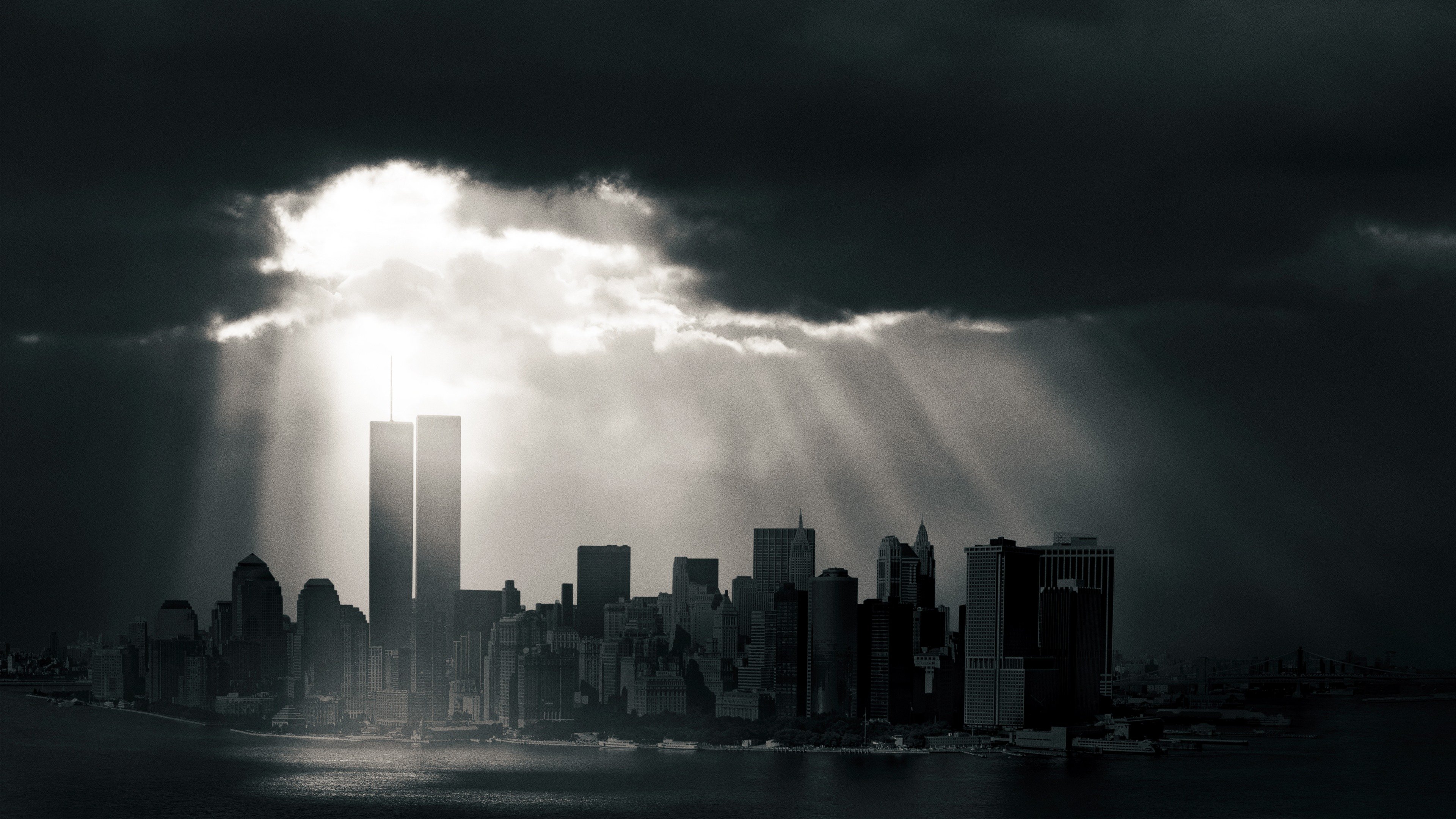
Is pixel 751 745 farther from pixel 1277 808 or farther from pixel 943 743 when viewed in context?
pixel 1277 808

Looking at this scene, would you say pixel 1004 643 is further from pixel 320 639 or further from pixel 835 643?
pixel 320 639

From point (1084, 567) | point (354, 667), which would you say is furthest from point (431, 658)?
point (1084, 567)

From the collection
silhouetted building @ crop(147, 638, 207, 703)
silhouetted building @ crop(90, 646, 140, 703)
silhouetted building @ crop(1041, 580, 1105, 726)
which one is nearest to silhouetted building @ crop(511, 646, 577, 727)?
silhouetted building @ crop(1041, 580, 1105, 726)

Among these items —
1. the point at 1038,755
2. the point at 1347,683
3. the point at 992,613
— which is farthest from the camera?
the point at 1347,683

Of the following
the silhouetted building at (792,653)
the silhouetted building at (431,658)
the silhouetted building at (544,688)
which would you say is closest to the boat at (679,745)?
the silhouetted building at (792,653)

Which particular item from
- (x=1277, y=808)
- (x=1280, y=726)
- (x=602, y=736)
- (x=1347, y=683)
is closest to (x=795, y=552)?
(x=602, y=736)

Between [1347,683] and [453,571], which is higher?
[453,571]

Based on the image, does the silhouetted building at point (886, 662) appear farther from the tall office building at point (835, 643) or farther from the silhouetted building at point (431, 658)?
the silhouetted building at point (431, 658)

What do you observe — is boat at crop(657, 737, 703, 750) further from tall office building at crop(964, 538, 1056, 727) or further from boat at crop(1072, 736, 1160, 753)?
boat at crop(1072, 736, 1160, 753)
